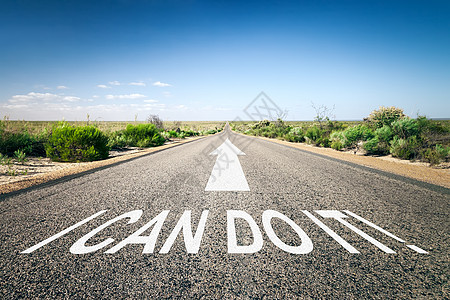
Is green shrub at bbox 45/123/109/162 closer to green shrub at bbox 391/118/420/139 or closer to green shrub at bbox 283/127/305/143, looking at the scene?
green shrub at bbox 391/118/420/139

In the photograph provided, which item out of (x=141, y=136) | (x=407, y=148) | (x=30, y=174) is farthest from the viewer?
(x=141, y=136)

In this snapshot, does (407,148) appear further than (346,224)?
Yes

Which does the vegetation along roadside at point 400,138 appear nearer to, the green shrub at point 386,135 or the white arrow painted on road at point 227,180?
the green shrub at point 386,135

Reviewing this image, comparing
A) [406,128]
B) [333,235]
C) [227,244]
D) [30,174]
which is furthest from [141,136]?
[406,128]

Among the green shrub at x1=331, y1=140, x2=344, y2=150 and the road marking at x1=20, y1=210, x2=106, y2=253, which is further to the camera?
the green shrub at x1=331, y1=140, x2=344, y2=150

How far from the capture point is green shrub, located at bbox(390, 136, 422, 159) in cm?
845

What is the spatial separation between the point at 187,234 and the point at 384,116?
46.6 feet

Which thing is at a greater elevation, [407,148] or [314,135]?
[314,135]

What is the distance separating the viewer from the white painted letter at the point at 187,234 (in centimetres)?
207

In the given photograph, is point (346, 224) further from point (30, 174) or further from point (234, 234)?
point (30, 174)

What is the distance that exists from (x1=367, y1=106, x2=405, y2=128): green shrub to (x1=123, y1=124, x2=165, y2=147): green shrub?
48.6 feet

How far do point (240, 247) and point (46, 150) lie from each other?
905 cm

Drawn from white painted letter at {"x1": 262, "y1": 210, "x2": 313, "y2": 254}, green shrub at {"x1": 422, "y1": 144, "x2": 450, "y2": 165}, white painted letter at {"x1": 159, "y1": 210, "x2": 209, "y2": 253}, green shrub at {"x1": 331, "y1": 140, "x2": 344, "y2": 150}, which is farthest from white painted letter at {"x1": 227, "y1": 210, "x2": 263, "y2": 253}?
green shrub at {"x1": 331, "y1": 140, "x2": 344, "y2": 150}

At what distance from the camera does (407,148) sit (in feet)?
28.3
